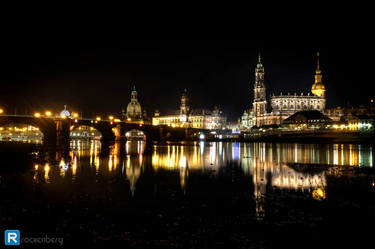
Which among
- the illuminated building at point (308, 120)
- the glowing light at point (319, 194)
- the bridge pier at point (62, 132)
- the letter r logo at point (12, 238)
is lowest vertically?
the letter r logo at point (12, 238)

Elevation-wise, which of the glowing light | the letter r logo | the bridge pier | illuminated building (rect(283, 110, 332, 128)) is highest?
illuminated building (rect(283, 110, 332, 128))

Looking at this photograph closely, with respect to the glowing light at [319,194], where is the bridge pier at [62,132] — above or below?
above

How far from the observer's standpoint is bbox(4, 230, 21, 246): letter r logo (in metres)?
12.4

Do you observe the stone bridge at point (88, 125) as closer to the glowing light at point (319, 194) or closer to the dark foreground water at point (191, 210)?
the dark foreground water at point (191, 210)

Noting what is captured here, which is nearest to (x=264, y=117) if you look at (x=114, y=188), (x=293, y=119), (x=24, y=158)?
(x=293, y=119)

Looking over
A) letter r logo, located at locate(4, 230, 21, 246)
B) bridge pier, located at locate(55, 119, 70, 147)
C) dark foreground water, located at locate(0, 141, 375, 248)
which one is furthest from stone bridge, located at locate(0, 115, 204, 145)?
letter r logo, located at locate(4, 230, 21, 246)

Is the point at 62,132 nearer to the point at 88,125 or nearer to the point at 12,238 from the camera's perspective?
the point at 88,125

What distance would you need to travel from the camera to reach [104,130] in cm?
10712

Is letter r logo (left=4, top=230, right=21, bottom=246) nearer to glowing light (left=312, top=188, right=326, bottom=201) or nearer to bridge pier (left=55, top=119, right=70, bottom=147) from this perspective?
glowing light (left=312, top=188, right=326, bottom=201)

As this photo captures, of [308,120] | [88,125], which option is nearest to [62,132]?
[88,125]

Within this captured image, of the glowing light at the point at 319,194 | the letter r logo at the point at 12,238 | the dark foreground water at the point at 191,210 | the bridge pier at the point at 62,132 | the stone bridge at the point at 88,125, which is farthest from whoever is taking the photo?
the bridge pier at the point at 62,132

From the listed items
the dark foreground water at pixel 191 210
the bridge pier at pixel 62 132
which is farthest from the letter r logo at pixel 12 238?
the bridge pier at pixel 62 132

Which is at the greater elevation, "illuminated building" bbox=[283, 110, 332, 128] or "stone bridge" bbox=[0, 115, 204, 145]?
"illuminated building" bbox=[283, 110, 332, 128]

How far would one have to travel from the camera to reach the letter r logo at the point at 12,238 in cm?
1239
